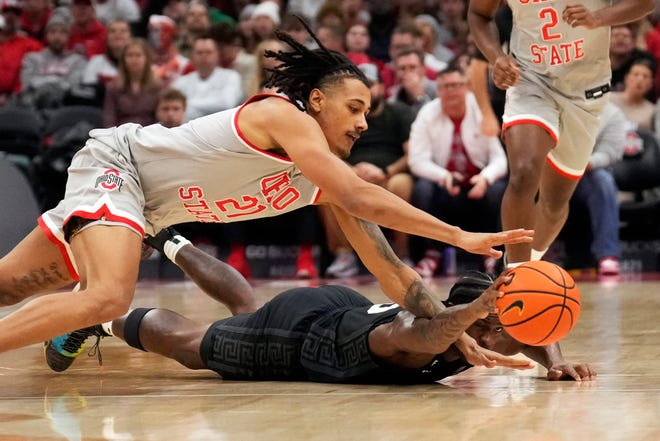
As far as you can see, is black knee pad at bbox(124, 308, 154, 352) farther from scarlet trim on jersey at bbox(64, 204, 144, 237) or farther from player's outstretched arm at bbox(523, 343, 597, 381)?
player's outstretched arm at bbox(523, 343, 597, 381)

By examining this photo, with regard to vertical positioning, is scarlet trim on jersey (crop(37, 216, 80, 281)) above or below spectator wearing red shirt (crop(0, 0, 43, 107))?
below

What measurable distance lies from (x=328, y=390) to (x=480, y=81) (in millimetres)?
5622

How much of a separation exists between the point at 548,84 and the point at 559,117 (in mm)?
183

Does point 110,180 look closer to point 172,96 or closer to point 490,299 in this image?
point 490,299

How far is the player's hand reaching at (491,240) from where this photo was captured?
3.65 metres

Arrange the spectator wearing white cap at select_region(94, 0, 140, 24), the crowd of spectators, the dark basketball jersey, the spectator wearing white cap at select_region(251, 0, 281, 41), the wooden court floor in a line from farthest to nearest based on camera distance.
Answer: the spectator wearing white cap at select_region(94, 0, 140, 24), the spectator wearing white cap at select_region(251, 0, 281, 41), the crowd of spectators, the dark basketball jersey, the wooden court floor

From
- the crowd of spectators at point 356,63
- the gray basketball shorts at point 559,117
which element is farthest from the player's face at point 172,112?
the gray basketball shorts at point 559,117

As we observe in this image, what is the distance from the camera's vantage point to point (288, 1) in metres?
13.5

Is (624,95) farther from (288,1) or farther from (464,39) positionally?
(288,1)

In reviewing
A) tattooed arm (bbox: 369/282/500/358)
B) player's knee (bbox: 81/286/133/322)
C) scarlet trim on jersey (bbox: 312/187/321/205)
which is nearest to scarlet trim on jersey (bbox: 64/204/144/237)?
player's knee (bbox: 81/286/133/322)

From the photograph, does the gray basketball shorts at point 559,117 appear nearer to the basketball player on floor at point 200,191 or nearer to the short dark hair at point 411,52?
the basketball player on floor at point 200,191

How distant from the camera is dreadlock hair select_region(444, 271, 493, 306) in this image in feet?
13.7

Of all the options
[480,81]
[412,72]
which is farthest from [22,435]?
[412,72]

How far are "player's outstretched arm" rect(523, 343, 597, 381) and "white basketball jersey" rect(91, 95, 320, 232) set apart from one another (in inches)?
43.5
